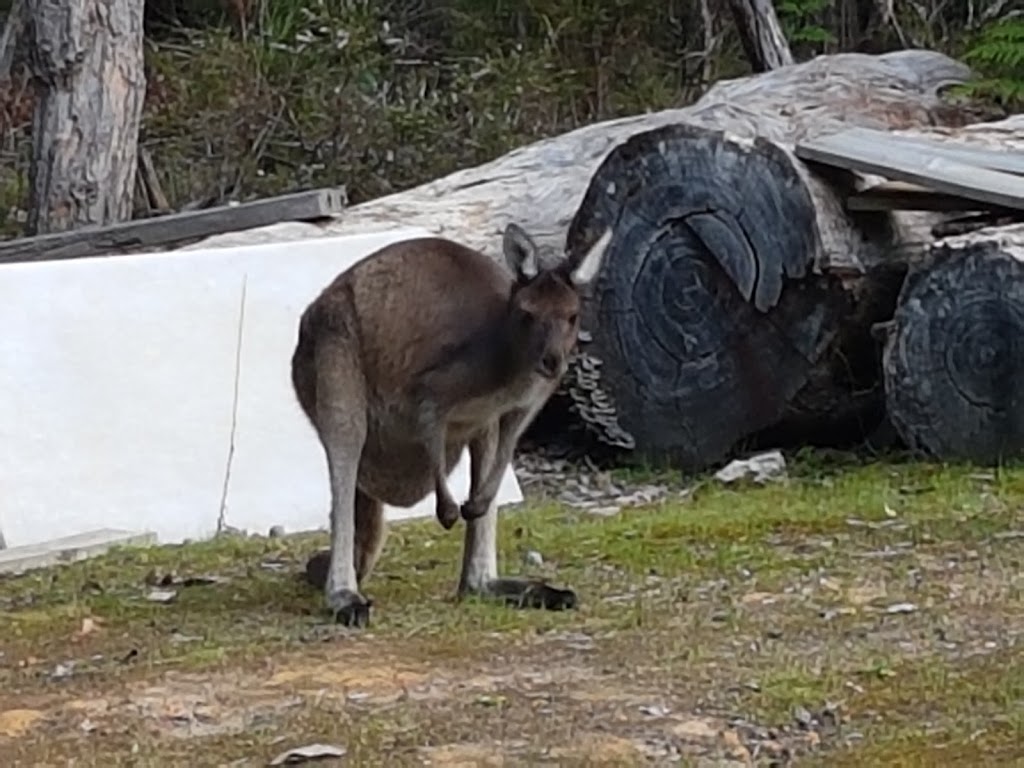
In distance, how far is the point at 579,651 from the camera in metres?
6.12

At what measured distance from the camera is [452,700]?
555cm

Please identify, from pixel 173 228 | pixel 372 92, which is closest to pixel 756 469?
pixel 173 228

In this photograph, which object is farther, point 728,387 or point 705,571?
point 728,387

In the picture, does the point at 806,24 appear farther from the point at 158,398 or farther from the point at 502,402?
the point at 502,402

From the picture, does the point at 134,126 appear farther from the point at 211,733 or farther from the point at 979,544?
the point at 211,733

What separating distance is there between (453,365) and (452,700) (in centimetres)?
148

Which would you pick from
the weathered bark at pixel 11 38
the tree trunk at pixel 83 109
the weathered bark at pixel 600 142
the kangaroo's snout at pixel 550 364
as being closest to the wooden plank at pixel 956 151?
the weathered bark at pixel 600 142

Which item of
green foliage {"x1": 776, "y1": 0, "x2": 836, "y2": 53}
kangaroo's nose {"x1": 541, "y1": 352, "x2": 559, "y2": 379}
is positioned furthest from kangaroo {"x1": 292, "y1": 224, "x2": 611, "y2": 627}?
green foliage {"x1": 776, "y1": 0, "x2": 836, "y2": 53}

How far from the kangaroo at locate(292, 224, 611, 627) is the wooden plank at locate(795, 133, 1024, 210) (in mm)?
3404

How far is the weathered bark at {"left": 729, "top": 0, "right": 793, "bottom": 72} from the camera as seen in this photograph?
1475 centimetres

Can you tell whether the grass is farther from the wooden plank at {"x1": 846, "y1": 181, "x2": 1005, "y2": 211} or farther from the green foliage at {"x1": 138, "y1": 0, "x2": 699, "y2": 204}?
the green foliage at {"x1": 138, "y1": 0, "x2": 699, "y2": 204}

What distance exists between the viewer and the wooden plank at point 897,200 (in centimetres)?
1036

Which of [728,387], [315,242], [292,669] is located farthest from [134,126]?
[292,669]

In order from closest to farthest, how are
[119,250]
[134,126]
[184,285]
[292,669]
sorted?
[292,669] → [184,285] → [119,250] → [134,126]
